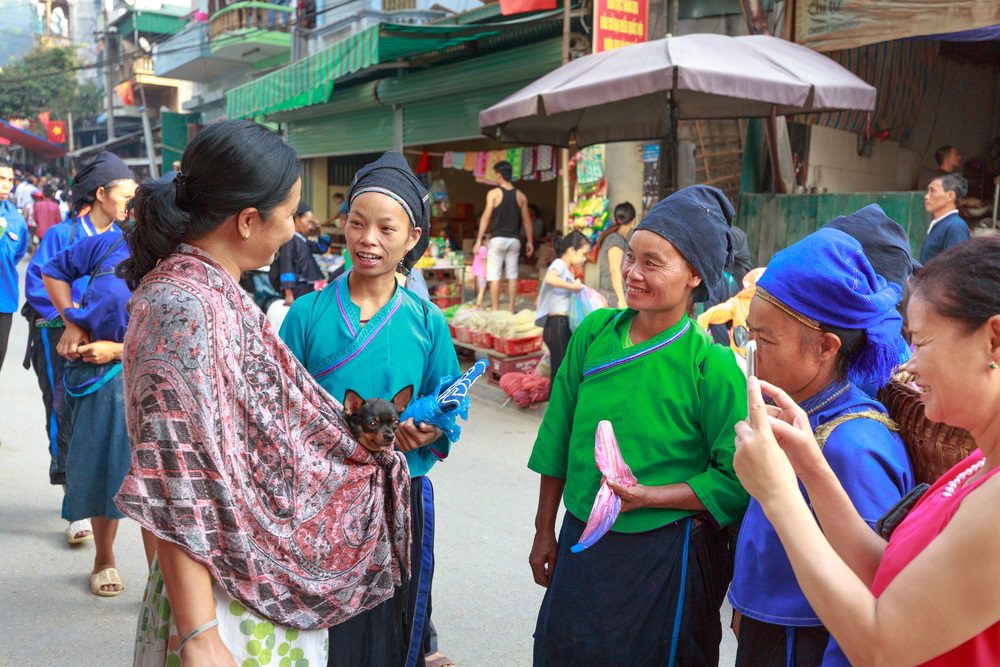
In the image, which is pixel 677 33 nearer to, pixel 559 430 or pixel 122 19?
pixel 559 430

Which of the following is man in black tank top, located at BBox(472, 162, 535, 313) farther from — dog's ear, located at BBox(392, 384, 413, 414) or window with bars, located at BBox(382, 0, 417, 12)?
dog's ear, located at BBox(392, 384, 413, 414)

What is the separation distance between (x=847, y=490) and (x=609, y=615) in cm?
71

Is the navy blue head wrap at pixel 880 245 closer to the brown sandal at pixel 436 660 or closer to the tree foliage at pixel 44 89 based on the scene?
the brown sandal at pixel 436 660

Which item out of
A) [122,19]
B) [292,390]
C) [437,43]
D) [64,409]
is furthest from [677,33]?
[122,19]

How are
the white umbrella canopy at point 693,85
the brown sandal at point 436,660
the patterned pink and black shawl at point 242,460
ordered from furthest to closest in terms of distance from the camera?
1. the white umbrella canopy at point 693,85
2. the brown sandal at point 436,660
3. the patterned pink and black shawl at point 242,460

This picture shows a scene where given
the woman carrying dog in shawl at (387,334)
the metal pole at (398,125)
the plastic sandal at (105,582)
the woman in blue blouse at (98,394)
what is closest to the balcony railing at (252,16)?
the metal pole at (398,125)

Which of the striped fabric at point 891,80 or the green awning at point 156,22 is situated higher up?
the green awning at point 156,22

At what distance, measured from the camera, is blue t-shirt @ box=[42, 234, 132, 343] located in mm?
3688

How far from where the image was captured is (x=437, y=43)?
10.4 meters

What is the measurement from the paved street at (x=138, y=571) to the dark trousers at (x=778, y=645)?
174 cm

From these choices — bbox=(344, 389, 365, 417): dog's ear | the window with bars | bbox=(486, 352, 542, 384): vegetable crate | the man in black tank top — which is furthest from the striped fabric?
the window with bars

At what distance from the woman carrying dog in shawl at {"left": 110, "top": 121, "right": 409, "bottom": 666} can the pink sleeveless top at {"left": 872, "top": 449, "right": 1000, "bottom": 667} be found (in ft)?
3.39

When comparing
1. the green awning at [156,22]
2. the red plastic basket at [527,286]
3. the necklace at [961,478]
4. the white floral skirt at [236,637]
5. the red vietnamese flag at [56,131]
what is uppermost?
the green awning at [156,22]

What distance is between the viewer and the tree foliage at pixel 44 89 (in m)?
36.3
